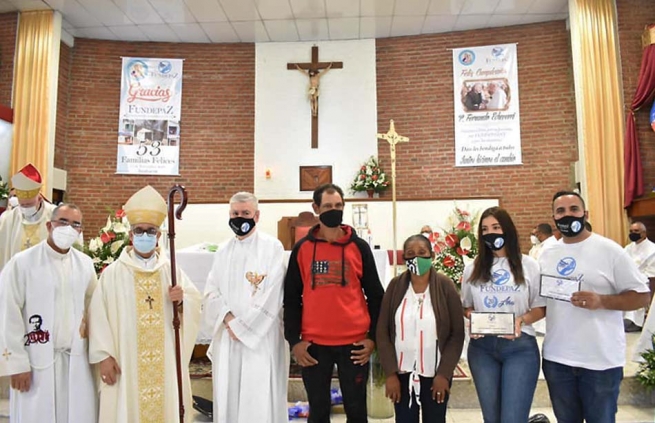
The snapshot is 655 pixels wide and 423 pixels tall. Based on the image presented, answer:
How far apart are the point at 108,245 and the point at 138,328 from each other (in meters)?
1.86

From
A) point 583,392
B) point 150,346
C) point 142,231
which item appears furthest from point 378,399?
point 142,231

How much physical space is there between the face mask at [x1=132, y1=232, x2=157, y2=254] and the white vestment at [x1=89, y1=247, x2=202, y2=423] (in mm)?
94

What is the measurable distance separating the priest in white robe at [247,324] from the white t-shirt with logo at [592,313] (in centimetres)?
148

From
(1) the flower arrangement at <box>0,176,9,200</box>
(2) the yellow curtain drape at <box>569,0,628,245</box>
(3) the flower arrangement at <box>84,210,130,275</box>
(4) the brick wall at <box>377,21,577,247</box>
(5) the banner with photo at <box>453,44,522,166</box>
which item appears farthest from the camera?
(5) the banner with photo at <box>453,44,522,166</box>

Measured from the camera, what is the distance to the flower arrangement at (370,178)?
7.74m

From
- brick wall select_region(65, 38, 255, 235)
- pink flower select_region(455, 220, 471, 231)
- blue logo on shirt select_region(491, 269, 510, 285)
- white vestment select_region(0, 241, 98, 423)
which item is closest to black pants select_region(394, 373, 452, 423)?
blue logo on shirt select_region(491, 269, 510, 285)

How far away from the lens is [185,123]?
8453 millimetres

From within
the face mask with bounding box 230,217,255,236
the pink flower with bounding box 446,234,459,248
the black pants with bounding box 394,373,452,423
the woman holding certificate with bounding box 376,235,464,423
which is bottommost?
the black pants with bounding box 394,373,452,423

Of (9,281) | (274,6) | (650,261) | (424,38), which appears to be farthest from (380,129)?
(9,281)

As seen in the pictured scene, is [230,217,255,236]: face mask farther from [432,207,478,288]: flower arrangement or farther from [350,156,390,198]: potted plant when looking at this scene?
[350,156,390,198]: potted plant

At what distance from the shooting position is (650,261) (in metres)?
5.65

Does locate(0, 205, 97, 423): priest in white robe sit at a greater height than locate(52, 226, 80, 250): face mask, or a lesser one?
lesser

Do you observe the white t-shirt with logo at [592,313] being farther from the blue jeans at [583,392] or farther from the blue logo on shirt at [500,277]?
the blue logo on shirt at [500,277]

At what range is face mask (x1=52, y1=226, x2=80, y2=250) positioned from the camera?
2.56 metres
